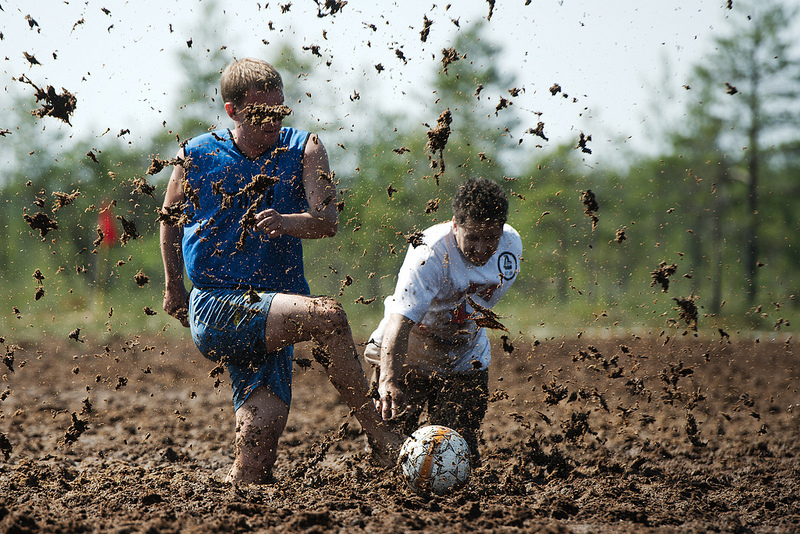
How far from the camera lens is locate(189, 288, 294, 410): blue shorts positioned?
3.44 m

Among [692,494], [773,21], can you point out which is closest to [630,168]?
[773,21]

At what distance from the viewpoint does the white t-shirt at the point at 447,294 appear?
4.06m

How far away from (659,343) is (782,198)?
18162 millimetres

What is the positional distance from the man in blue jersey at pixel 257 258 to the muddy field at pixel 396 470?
0.37m

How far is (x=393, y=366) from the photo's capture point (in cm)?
367

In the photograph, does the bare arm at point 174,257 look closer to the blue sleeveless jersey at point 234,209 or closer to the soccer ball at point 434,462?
the blue sleeveless jersey at point 234,209

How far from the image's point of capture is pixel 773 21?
75.6 ft

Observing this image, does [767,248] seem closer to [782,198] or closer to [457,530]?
[782,198]

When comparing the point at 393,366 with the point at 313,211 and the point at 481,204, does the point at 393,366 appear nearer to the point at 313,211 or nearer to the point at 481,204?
the point at 313,211

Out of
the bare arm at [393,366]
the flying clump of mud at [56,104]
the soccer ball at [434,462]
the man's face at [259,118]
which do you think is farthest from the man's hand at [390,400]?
the flying clump of mud at [56,104]

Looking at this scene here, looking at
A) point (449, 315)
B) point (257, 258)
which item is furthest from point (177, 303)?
point (449, 315)

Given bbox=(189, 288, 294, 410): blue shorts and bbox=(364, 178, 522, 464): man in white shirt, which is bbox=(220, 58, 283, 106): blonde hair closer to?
bbox=(189, 288, 294, 410): blue shorts

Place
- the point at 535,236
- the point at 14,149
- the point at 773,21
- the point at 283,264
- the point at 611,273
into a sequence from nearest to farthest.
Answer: the point at 283,264 < the point at 773,21 < the point at 14,149 < the point at 535,236 < the point at 611,273

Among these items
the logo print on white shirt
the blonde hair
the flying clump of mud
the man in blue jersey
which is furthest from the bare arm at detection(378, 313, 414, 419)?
the flying clump of mud
